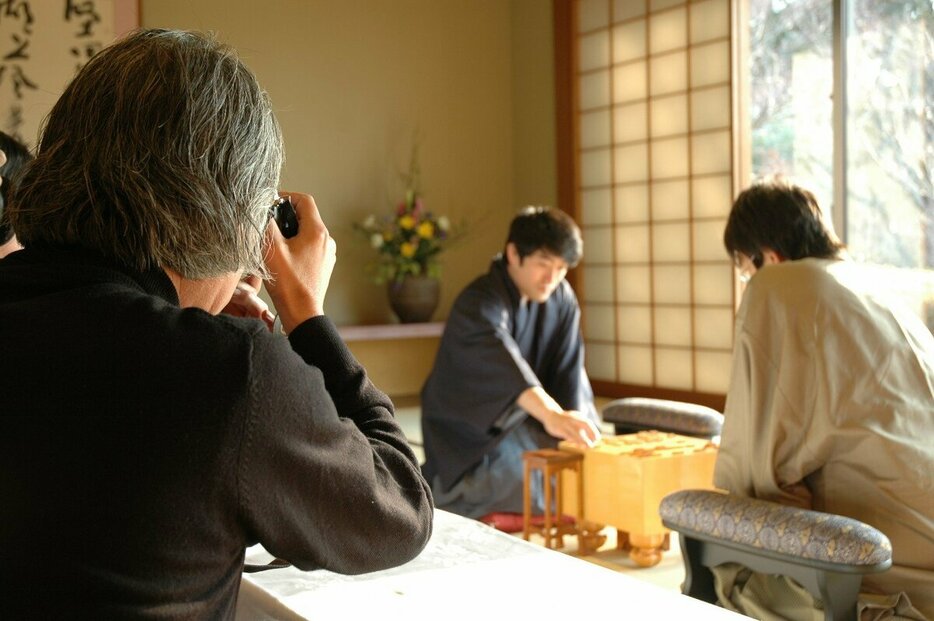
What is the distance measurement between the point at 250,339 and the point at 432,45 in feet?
21.0

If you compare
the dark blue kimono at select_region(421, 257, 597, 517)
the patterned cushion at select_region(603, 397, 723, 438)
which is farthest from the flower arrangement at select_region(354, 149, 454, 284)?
the patterned cushion at select_region(603, 397, 723, 438)

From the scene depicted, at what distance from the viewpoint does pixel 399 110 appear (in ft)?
22.4

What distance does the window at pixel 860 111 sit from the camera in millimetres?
4988

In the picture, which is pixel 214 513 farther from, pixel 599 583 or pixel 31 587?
pixel 599 583

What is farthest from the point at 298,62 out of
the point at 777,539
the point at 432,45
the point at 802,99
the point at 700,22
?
the point at 777,539

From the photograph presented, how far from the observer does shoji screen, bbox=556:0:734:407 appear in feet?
19.0

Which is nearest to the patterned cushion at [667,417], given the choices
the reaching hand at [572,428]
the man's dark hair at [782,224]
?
the reaching hand at [572,428]

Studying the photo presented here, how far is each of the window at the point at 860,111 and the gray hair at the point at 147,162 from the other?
442 centimetres

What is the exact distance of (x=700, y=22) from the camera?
579cm

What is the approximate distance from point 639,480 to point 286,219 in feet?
7.18

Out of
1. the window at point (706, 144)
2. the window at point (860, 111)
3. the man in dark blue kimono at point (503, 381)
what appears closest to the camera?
the man in dark blue kimono at point (503, 381)

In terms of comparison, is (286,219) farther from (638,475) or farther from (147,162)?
(638,475)

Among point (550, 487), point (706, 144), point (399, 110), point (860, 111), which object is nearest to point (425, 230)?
point (399, 110)

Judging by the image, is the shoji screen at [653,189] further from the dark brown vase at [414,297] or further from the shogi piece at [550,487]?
the shogi piece at [550,487]
